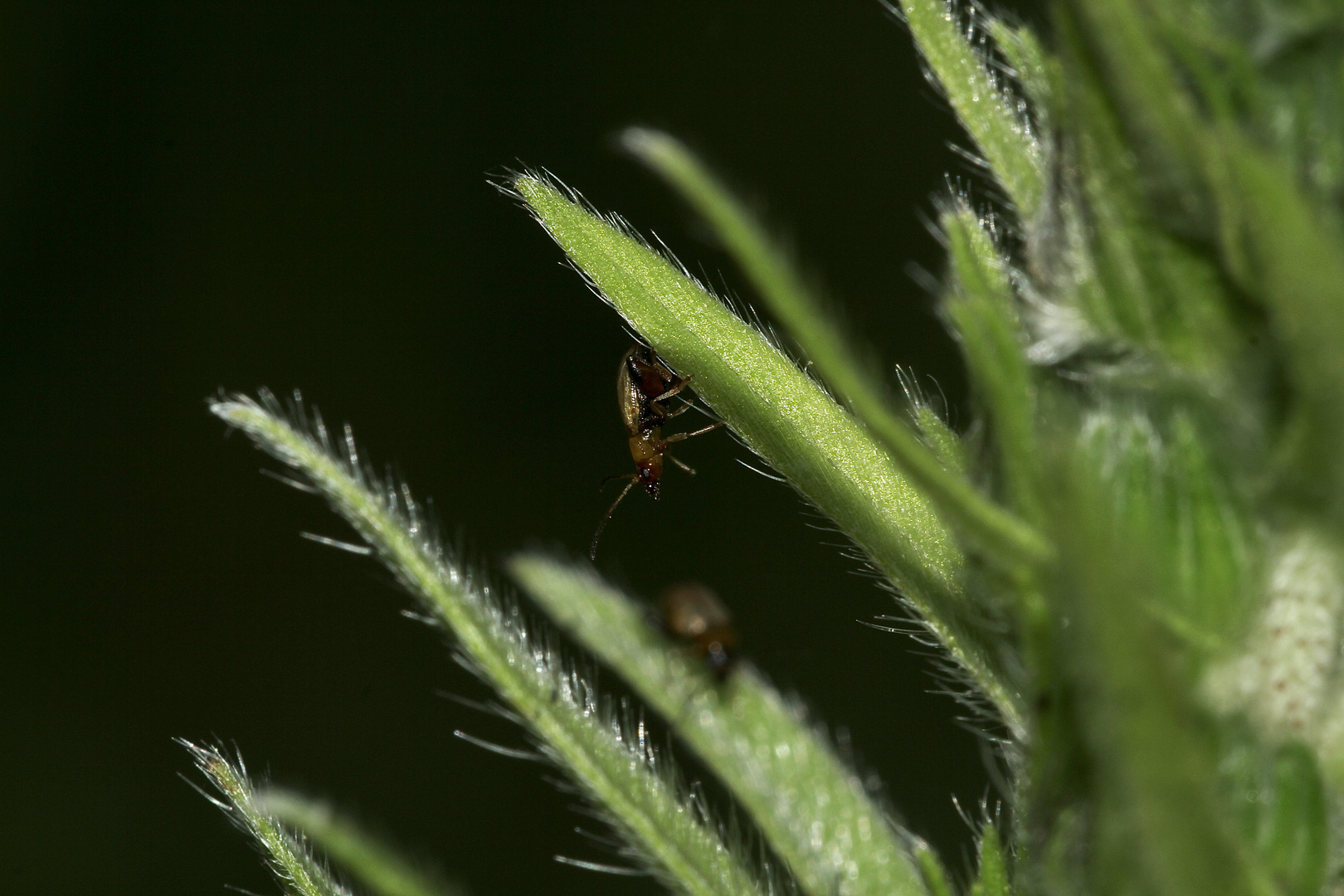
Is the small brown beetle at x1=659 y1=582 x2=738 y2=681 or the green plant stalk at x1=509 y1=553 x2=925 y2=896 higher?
the green plant stalk at x1=509 y1=553 x2=925 y2=896

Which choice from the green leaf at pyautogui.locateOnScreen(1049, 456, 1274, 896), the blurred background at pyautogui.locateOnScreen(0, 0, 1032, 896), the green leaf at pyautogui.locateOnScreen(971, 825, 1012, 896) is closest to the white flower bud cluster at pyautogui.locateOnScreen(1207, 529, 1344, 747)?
the green leaf at pyautogui.locateOnScreen(1049, 456, 1274, 896)

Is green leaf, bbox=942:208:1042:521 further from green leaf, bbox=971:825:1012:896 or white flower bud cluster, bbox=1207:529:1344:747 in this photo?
green leaf, bbox=971:825:1012:896

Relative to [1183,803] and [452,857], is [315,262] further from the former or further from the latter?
[1183,803]

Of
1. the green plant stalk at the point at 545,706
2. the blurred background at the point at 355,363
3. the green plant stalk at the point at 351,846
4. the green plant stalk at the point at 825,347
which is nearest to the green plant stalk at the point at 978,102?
the green plant stalk at the point at 825,347

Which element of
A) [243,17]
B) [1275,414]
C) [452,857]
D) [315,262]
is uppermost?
[243,17]

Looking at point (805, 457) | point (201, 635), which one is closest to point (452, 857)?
point (201, 635)

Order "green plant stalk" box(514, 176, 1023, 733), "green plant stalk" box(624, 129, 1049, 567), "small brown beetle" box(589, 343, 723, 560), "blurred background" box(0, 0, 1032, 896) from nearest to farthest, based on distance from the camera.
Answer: "green plant stalk" box(624, 129, 1049, 567) → "green plant stalk" box(514, 176, 1023, 733) → "small brown beetle" box(589, 343, 723, 560) → "blurred background" box(0, 0, 1032, 896)
